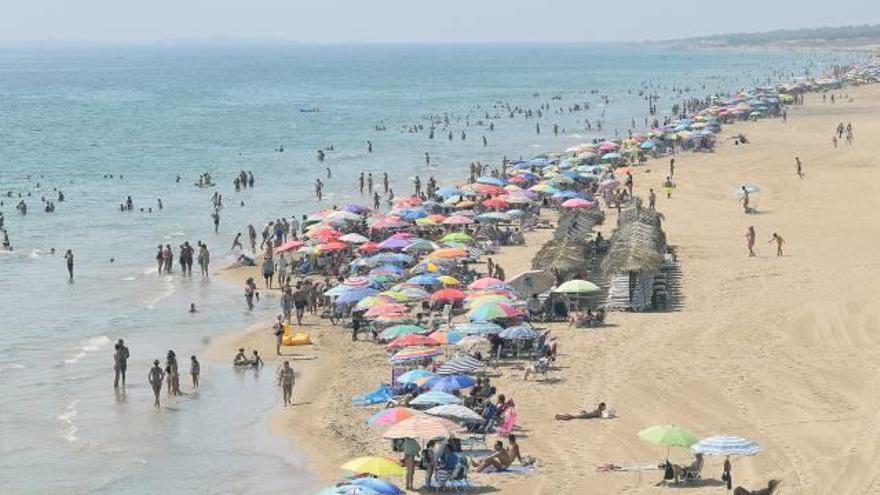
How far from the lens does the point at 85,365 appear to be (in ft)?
90.0

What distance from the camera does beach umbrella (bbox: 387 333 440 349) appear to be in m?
24.7

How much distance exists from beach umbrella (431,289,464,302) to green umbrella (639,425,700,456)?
11.1m

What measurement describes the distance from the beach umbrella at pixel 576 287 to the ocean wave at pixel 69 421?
426 inches

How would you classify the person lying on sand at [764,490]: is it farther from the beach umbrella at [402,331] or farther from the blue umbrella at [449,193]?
the blue umbrella at [449,193]

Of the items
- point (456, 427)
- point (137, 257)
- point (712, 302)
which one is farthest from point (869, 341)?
point (137, 257)

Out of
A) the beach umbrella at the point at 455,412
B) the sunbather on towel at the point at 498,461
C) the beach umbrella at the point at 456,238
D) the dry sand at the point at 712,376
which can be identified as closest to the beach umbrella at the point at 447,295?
the dry sand at the point at 712,376

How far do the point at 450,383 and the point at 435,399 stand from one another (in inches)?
42.8

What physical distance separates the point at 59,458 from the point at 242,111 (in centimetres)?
10006

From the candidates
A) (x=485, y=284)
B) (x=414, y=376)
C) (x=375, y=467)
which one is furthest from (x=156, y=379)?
(x=485, y=284)

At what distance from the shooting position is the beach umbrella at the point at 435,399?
67.3 feet

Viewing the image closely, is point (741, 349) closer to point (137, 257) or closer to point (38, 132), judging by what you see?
point (137, 257)

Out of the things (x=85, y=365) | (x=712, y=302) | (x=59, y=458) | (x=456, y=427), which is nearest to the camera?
(x=456, y=427)

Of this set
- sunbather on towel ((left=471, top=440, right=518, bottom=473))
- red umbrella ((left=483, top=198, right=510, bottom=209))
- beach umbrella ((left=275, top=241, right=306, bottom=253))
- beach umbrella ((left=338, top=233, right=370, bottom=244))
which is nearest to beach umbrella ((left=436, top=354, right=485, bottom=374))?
sunbather on towel ((left=471, top=440, right=518, bottom=473))

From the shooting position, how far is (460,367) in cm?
2266
